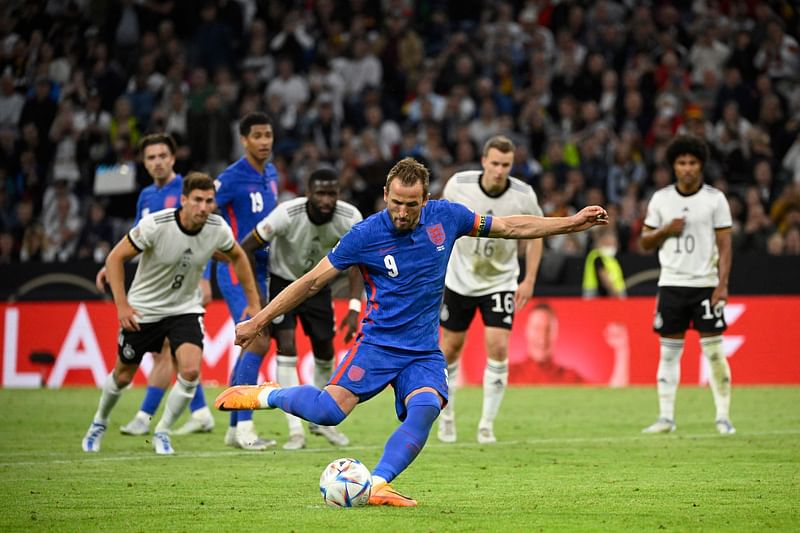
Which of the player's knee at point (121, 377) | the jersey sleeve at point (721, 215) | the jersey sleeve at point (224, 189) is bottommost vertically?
the player's knee at point (121, 377)

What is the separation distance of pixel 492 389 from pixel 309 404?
4.08 m

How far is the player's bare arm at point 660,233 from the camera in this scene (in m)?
11.9

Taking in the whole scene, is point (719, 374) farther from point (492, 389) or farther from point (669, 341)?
point (492, 389)

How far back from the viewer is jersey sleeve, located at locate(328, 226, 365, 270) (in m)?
7.82

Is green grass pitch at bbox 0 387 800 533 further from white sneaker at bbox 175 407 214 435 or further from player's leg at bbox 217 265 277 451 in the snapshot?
white sneaker at bbox 175 407 214 435

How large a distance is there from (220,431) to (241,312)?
1.67 metres

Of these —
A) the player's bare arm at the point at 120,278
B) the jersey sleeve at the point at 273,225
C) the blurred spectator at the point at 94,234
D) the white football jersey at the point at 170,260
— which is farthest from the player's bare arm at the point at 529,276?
the blurred spectator at the point at 94,234

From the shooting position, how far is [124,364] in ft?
35.1

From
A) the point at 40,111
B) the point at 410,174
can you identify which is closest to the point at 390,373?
the point at 410,174

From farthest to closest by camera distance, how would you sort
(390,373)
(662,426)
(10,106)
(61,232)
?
(10,106)
(61,232)
(662,426)
(390,373)

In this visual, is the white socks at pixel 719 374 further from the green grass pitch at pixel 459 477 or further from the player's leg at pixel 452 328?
the player's leg at pixel 452 328

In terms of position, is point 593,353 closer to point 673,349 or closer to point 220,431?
point 673,349

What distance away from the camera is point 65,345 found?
17.6m

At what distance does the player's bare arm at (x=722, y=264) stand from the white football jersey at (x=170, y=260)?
15.5ft
